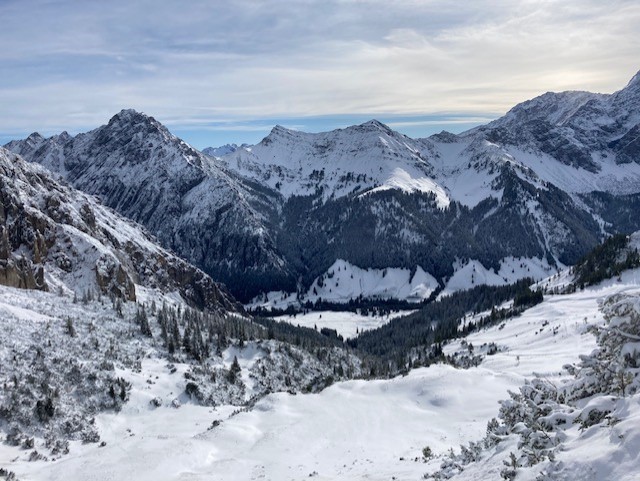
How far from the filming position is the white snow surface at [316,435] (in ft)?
133

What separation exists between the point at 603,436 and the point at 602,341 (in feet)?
19.5

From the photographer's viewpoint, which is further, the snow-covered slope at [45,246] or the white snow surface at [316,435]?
the snow-covered slope at [45,246]

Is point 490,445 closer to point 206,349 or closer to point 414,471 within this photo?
point 414,471

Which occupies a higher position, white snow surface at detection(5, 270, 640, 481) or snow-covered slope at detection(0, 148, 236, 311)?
snow-covered slope at detection(0, 148, 236, 311)

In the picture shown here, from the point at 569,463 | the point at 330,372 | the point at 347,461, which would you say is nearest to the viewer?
the point at 569,463

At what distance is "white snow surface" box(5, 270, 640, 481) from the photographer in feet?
133

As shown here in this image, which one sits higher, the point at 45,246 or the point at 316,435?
the point at 45,246

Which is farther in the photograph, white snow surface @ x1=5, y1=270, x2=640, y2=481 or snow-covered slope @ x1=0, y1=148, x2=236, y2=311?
snow-covered slope @ x1=0, y1=148, x2=236, y2=311

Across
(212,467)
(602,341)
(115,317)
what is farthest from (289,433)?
(115,317)

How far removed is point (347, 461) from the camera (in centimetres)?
4894

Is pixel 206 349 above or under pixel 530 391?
under

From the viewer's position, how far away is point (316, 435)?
6038cm

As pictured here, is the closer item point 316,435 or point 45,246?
point 316,435

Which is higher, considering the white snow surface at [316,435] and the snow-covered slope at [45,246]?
the snow-covered slope at [45,246]
